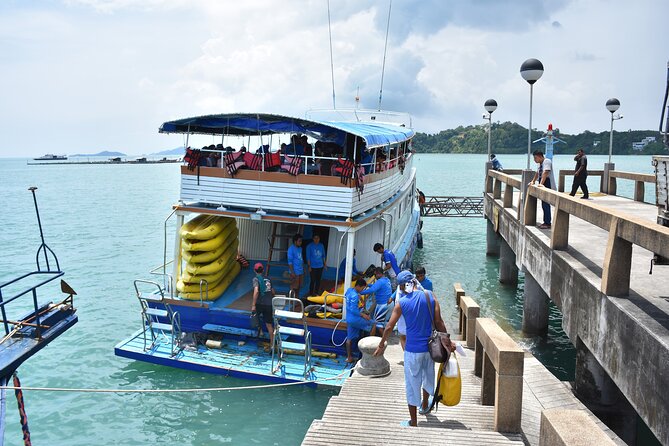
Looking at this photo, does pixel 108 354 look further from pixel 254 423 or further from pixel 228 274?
pixel 254 423

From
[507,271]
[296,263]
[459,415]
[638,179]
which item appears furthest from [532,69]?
[507,271]

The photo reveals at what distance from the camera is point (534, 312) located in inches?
550

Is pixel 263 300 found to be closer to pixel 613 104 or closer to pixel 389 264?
pixel 389 264

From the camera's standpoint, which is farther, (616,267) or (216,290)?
(216,290)

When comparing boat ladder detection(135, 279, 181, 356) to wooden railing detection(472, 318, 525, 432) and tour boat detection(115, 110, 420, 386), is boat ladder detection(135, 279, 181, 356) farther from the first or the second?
wooden railing detection(472, 318, 525, 432)

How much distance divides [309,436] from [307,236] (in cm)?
911

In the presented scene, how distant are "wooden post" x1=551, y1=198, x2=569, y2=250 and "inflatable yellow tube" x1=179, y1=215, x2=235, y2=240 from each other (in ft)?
22.8

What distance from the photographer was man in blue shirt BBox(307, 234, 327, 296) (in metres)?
12.3

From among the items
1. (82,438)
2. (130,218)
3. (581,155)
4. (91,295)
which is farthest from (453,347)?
(130,218)

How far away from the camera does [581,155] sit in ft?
48.4

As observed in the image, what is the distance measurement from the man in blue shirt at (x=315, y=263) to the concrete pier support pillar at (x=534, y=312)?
205 inches

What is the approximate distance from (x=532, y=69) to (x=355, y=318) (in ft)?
23.4

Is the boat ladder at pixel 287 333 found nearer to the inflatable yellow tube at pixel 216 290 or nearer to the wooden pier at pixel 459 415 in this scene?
the inflatable yellow tube at pixel 216 290

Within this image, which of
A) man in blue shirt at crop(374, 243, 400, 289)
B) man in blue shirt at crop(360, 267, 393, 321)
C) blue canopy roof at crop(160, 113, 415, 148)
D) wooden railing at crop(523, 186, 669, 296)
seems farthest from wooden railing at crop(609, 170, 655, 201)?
man in blue shirt at crop(360, 267, 393, 321)
